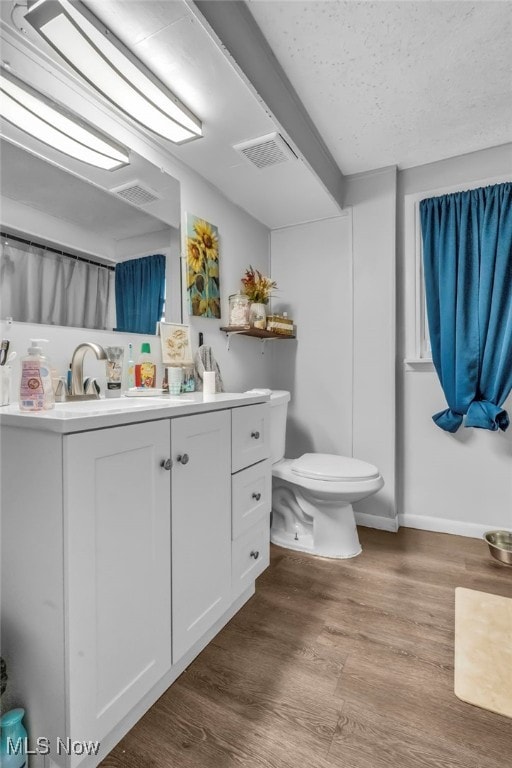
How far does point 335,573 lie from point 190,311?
1518 millimetres

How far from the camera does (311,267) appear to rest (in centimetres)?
265

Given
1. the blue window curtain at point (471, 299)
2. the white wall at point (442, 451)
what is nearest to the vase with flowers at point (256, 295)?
the white wall at point (442, 451)

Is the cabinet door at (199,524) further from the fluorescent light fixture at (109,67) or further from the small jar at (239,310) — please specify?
the fluorescent light fixture at (109,67)

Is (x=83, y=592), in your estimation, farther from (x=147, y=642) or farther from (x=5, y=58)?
(x=5, y=58)

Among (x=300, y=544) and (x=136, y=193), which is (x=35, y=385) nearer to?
A: (x=136, y=193)

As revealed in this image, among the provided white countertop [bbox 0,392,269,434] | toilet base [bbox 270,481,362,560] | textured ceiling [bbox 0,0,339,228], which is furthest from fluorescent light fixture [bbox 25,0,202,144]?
toilet base [bbox 270,481,362,560]

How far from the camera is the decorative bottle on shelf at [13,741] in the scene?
86 cm

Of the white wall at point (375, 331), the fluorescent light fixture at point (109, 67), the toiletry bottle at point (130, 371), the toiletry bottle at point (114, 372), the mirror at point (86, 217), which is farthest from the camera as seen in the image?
the white wall at point (375, 331)

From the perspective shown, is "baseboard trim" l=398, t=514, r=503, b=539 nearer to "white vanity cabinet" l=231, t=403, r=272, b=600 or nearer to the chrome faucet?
"white vanity cabinet" l=231, t=403, r=272, b=600

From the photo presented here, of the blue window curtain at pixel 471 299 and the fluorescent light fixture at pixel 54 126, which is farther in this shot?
the blue window curtain at pixel 471 299

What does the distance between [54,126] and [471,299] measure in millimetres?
2206

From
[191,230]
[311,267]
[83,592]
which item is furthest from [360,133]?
[83,592]

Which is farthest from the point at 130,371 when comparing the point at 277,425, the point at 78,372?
the point at 277,425

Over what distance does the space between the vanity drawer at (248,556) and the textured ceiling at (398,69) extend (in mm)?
1987
